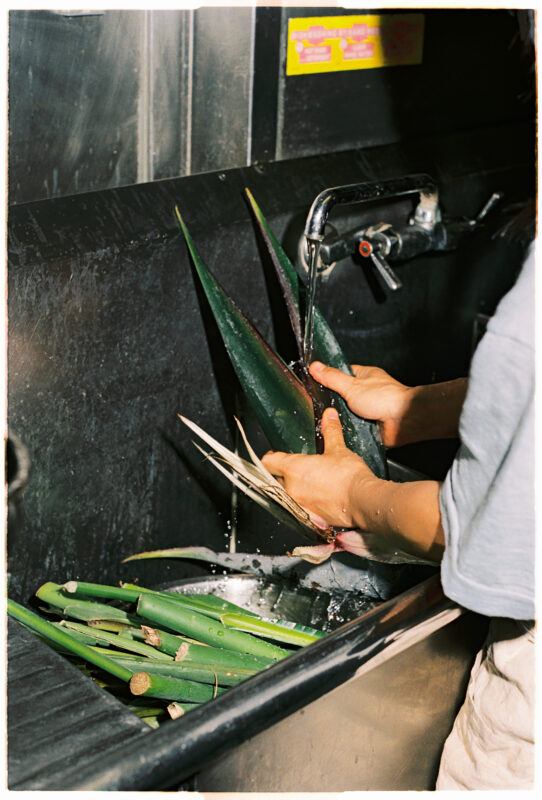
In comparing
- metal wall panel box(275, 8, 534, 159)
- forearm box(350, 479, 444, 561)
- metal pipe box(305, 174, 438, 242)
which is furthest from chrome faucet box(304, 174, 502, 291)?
forearm box(350, 479, 444, 561)

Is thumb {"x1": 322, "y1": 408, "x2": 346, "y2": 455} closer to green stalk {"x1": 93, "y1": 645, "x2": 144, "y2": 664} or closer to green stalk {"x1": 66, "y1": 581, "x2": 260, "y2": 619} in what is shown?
green stalk {"x1": 66, "y1": 581, "x2": 260, "y2": 619}

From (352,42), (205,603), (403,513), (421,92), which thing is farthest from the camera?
(421,92)

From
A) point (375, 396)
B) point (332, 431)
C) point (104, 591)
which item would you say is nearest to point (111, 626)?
point (104, 591)

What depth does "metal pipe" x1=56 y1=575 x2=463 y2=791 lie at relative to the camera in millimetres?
961

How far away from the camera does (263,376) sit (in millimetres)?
1621

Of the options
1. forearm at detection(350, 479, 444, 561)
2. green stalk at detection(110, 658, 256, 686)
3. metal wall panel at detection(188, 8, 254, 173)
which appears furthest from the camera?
metal wall panel at detection(188, 8, 254, 173)

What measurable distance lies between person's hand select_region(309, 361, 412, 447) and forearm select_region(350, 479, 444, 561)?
311 mm

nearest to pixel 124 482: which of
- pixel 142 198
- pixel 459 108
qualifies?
pixel 142 198

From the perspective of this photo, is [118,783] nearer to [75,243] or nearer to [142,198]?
[75,243]

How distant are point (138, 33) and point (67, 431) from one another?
0.68 m

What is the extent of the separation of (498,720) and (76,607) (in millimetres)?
612

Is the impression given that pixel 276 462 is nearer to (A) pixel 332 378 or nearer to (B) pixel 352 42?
(A) pixel 332 378

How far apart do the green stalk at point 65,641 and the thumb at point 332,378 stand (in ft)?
1.99

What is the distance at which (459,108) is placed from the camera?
2.30m
